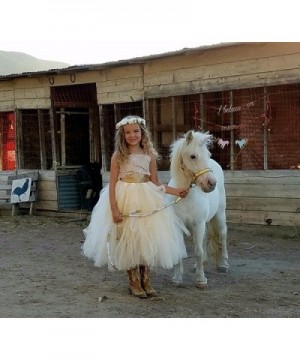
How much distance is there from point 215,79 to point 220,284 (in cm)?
466

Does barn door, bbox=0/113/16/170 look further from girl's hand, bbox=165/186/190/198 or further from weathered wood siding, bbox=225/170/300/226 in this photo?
girl's hand, bbox=165/186/190/198

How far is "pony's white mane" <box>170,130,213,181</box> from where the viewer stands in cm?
507

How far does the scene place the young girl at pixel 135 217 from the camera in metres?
4.77

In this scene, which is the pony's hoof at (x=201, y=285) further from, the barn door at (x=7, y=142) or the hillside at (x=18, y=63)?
the hillside at (x=18, y=63)

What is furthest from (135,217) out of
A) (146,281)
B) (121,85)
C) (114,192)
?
(121,85)

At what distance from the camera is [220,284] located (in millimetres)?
A: 5621

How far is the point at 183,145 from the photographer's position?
5.18m

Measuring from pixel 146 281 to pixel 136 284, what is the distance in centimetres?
10

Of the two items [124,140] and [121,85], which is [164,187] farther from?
[121,85]

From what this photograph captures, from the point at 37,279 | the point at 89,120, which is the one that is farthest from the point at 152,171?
the point at 89,120

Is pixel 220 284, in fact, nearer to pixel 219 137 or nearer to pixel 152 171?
pixel 152 171

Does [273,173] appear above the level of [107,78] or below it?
below

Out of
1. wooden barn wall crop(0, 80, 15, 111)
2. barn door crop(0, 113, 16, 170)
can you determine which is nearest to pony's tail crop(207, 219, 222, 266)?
wooden barn wall crop(0, 80, 15, 111)

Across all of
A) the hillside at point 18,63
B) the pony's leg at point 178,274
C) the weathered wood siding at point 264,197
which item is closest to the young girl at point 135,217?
the pony's leg at point 178,274
